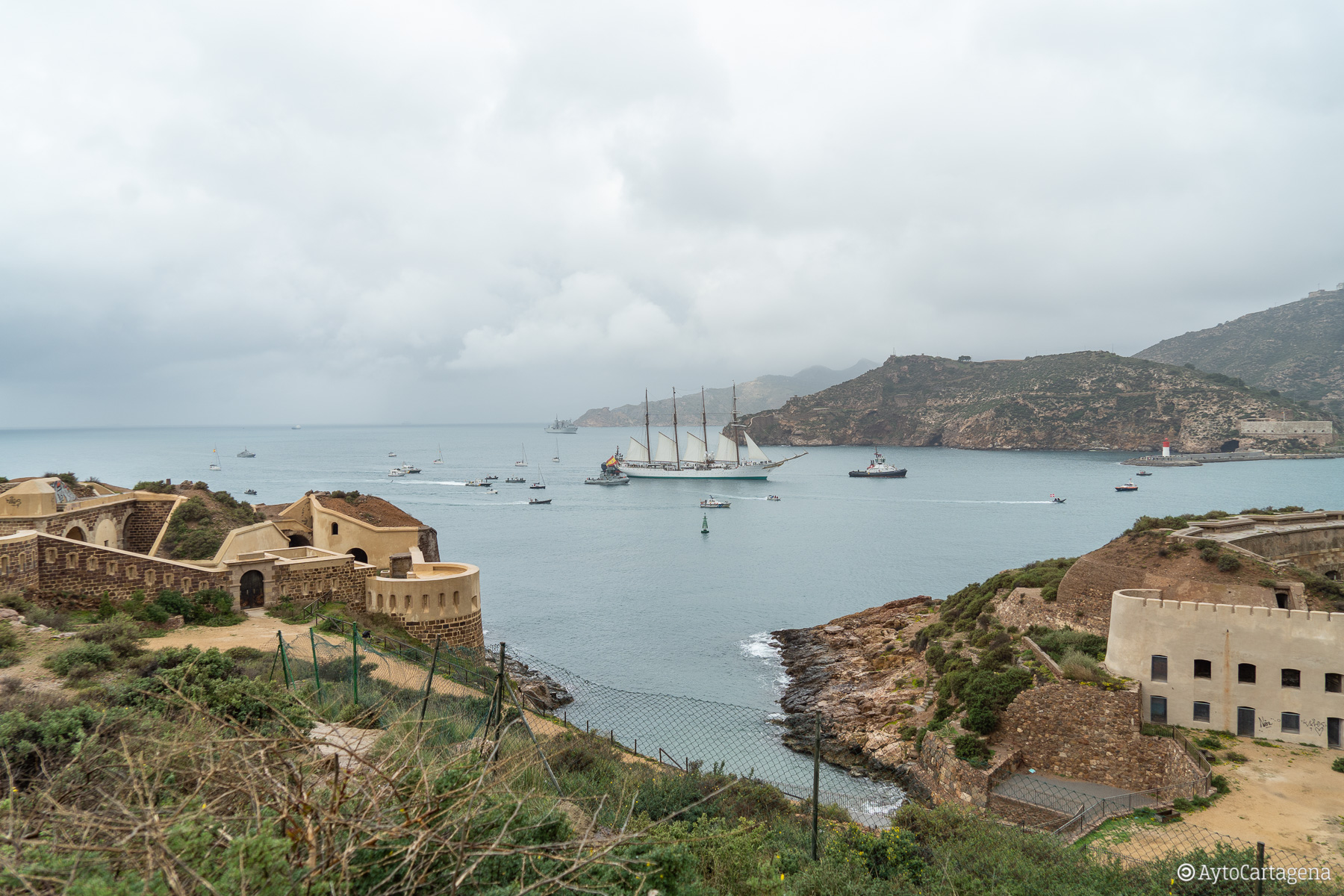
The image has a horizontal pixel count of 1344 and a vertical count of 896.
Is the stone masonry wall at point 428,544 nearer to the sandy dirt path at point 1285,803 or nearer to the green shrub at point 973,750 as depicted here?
the green shrub at point 973,750

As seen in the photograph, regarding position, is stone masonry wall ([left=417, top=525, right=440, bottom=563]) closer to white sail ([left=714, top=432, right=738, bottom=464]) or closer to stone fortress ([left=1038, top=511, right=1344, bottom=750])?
stone fortress ([left=1038, top=511, right=1344, bottom=750])

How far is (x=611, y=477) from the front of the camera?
364 ft

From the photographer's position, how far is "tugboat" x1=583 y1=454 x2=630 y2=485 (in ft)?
355

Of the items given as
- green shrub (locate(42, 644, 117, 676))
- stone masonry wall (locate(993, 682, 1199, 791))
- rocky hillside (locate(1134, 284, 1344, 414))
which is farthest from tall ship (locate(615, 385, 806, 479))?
rocky hillside (locate(1134, 284, 1344, 414))

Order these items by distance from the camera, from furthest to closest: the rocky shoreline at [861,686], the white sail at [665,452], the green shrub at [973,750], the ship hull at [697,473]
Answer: the white sail at [665,452]
the ship hull at [697,473]
the rocky shoreline at [861,686]
the green shrub at [973,750]

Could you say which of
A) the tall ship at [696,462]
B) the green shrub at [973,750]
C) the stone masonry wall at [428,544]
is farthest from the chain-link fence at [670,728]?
the tall ship at [696,462]

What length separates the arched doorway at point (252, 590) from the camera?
1950 centimetres

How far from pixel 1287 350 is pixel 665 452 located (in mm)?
155477

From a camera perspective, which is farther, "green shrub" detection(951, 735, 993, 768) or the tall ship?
the tall ship

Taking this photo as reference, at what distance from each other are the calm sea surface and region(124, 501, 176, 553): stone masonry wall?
48.3ft

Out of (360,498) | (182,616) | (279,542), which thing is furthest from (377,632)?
(360,498)

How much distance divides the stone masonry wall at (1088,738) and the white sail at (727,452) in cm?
9820

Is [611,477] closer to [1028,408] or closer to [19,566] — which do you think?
[19,566]

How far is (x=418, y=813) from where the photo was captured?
4066 mm
